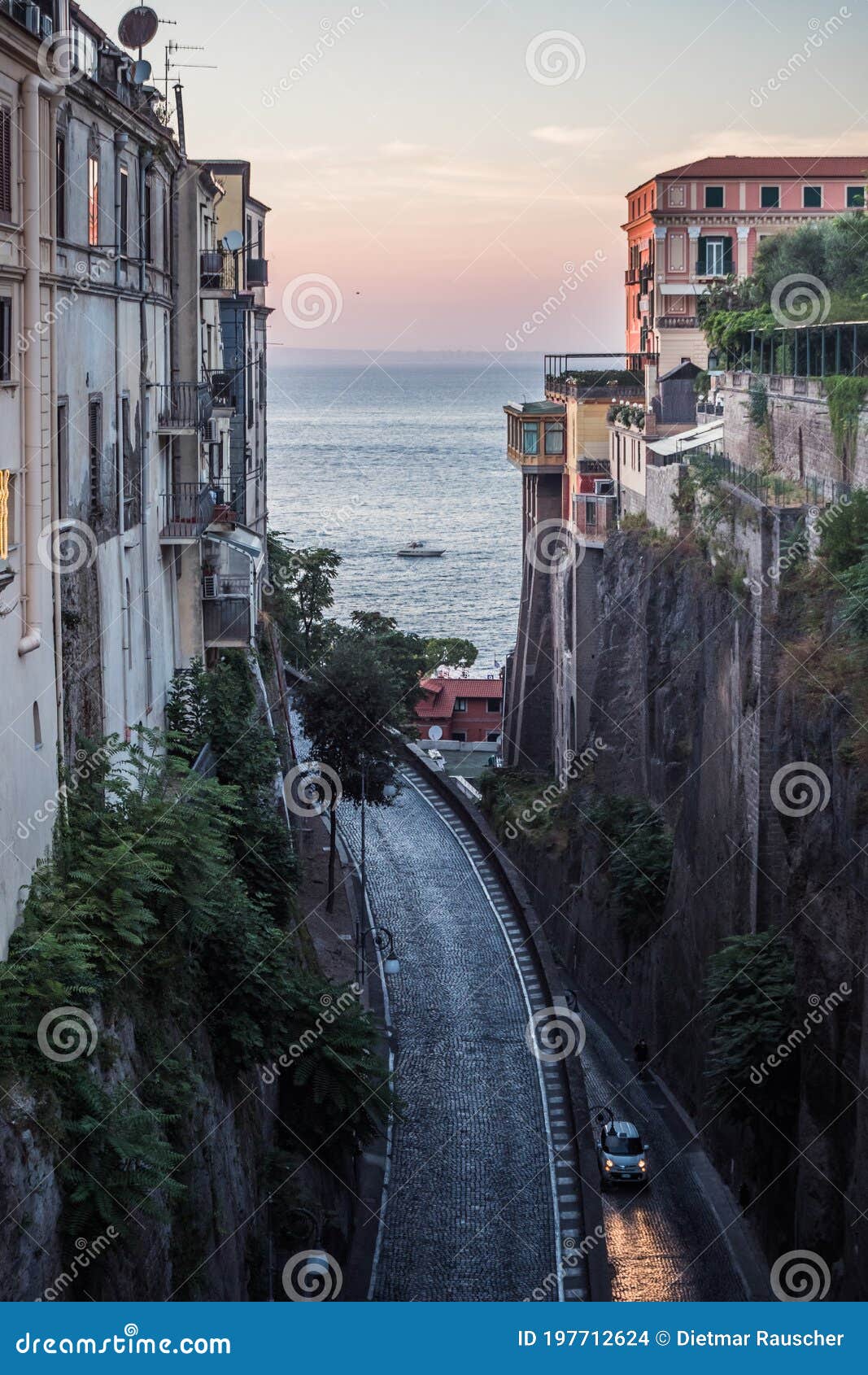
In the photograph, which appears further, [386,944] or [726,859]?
[386,944]

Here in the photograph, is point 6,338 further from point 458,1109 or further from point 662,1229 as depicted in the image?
point 662,1229

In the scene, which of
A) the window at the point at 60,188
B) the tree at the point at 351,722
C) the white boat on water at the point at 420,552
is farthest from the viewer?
the white boat on water at the point at 420,552

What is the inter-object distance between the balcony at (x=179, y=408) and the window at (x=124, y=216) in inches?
122

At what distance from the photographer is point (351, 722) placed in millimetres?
40312

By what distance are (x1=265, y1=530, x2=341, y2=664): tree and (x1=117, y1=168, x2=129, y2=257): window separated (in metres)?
26.5

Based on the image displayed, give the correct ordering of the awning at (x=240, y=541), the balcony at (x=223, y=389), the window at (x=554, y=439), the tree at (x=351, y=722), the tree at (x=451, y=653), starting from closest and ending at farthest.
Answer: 1. the awning at (x=240, y=541)
2. the balcony at (x=223, y=389)
3. the tree at (x=351, y=722)
4. the window at (x=554, y=439)
5. the tree at (x=451, y=653)

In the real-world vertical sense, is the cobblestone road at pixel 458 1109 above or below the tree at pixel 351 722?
below

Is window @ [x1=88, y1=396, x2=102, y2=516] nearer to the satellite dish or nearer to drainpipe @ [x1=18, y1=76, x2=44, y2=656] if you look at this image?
drainpipe @ [x1=18, y1=76, x2=44, y2=656]

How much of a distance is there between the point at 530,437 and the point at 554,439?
87cm

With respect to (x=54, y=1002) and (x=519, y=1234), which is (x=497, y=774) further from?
(x=54, y=1002)

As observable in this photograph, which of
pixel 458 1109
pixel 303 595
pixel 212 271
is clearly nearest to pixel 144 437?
pixel 212 271

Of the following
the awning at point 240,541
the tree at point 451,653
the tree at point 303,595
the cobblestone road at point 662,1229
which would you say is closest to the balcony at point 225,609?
the awning at point 240,541

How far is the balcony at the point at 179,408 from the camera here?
27.6 meters

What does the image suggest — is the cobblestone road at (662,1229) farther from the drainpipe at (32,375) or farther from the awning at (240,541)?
the drainpipe at (32,375)
